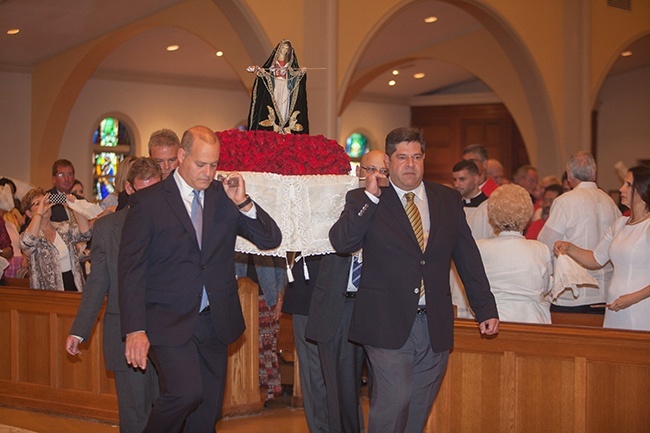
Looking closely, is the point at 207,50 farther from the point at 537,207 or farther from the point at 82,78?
the point at 537,207

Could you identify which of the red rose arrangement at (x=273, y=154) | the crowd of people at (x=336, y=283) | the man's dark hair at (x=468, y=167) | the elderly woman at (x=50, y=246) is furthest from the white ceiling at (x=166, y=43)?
the red rose arrangement at (x=273, y=154)

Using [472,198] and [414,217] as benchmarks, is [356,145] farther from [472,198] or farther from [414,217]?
[414,217]

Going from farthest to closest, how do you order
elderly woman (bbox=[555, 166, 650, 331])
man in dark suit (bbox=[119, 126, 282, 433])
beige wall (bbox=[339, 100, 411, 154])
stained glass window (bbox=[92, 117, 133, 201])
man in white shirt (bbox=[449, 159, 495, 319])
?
beige wall (bbox=[339, 100, 411, 154]) < stained glass window (bbox=[92, 117, 133, 201]) < man in white shirt (bbox=[449, 159, 495, 319]) < elderly woman (bbox=[555, 166, 650, 331]) < man in dark suit (bbox=[119, 126, 282, 433])

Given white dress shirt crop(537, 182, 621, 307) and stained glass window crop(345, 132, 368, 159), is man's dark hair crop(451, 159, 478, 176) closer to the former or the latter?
white dress shirt crop(537, 182, 621, 307)

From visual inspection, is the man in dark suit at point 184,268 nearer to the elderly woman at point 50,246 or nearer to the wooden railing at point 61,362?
the wooden railing at point 61,362

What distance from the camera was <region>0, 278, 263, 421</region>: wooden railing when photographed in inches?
274

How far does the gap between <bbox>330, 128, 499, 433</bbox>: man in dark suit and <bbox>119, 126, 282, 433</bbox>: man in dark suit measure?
1.58 feet

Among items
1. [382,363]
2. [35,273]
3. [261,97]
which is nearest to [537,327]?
[382,363]

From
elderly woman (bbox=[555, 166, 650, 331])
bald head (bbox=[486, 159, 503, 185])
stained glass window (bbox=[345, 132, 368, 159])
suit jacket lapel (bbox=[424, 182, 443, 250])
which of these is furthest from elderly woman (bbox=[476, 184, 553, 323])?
stained glass window (bbox=[345, 132, 368, 159])

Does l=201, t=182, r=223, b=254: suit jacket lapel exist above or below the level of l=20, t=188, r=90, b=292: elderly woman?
above

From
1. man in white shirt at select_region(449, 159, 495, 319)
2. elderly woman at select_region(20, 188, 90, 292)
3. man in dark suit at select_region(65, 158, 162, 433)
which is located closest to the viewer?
man in dark suit at select_region(65, 158, 162, 433)

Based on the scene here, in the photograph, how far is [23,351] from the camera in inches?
293

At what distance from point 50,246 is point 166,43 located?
828 cm

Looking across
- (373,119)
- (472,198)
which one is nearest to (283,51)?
(472,198)
